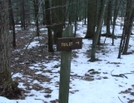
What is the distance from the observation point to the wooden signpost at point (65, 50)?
356cm

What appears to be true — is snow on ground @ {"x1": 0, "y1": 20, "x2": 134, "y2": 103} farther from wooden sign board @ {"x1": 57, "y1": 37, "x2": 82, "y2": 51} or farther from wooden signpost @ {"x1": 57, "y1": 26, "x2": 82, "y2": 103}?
wooden sign board @ {"x1": 57, "y1": 37, "x2": 82, "y2": 51}

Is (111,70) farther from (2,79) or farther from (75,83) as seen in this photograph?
(2,79)

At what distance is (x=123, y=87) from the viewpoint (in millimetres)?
6785

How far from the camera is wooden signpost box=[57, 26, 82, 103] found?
11.7 feet

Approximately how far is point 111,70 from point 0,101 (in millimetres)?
5525

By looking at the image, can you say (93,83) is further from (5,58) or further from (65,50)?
(65,50)

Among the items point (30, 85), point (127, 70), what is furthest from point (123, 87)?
point (30, 85)

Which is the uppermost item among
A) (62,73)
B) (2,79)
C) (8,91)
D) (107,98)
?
(62,73)

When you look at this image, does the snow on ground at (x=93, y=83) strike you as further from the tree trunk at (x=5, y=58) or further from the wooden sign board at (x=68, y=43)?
the wooden sign board at (x=68, y=43)

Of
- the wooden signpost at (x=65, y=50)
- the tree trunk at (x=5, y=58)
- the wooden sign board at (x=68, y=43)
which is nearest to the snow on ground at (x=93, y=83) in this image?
the tree trunk at (x=5, y=58)

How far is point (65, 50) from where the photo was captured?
3.60 metres

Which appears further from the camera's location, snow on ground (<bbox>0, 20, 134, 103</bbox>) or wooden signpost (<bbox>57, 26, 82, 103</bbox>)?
snow on ground (<bbox>0, 20, 134, 103</bbox>)

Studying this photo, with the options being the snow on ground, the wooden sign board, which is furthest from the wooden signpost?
the snow on ground

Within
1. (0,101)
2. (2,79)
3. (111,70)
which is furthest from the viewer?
(111,70)
